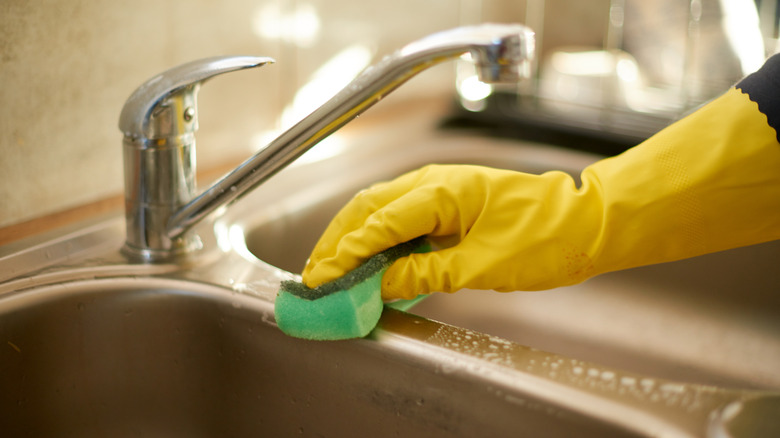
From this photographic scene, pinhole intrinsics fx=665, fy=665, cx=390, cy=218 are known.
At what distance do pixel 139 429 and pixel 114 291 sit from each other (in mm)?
113

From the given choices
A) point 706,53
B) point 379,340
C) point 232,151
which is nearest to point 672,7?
point 706,53

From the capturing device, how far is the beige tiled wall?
57 cm

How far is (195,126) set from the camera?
53cm

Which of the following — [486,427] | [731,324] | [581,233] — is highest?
[581,233]

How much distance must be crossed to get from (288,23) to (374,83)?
0.46 m

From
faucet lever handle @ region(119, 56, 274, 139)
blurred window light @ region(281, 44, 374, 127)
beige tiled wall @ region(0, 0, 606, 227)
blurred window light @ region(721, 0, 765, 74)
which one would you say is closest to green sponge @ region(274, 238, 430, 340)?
faucet lever handle @ region(119, 56, 274, 139)

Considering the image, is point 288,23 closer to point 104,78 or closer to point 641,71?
point 104,78

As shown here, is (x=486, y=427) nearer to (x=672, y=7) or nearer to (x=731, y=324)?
(x=731, y=324)

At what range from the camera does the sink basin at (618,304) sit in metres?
0.71

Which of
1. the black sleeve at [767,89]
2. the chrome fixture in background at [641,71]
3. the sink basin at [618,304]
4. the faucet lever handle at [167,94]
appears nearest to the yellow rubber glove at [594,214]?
the black sleeve at [767,89]

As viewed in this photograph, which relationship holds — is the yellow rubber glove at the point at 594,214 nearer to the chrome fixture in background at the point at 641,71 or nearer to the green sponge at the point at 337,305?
the green sponge at the point at 337,305

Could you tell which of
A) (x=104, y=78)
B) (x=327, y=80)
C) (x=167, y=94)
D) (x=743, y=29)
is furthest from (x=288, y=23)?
(x=743, y=29)

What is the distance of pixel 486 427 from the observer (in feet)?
1.32

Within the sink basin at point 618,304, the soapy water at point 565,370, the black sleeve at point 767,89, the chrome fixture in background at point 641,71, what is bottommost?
the sink basin at point 618,304
